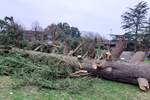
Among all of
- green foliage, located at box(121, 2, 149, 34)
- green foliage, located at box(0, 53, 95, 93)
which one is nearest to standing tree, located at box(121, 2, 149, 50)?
green foliage, located at box(121, 2, 149, 34)

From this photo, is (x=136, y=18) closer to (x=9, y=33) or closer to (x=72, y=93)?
(x=9, y=33)

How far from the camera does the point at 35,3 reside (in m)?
17.0

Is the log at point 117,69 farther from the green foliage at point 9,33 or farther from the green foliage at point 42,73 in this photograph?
the green foliage at point 9,33

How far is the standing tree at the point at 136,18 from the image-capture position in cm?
2908

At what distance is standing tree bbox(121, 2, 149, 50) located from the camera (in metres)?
29.1

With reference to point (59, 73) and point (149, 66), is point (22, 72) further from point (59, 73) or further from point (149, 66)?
point (149, 66)

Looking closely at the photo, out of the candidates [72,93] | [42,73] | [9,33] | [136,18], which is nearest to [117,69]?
[72,93]

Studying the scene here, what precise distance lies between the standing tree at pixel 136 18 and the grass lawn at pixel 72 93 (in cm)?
2467

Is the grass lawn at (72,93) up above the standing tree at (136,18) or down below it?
below

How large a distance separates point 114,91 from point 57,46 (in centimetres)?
518

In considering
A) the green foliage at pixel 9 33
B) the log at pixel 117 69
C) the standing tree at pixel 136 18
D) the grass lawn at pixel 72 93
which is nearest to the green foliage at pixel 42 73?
the grass lawn at pixel 72 93

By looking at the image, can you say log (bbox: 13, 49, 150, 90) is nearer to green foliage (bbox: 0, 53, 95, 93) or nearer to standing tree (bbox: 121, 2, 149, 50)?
green foliage (bbox: 0, 53, 95, 93)

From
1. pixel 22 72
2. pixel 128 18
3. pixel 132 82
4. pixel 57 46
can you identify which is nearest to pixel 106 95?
pixel 132 82

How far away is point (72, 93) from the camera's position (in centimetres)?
481
